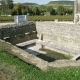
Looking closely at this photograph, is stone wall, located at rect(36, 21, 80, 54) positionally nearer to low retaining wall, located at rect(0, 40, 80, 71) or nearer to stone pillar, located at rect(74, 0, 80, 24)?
low retaining wall, located at rect(0, 40, 80, 71)

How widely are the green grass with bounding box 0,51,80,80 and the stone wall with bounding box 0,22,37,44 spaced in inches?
303

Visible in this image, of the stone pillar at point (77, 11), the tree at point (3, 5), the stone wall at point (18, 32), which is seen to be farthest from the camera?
the tree at point (3, 5)

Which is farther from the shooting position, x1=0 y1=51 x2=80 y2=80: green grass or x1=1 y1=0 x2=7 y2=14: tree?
x1=1 y1=0 x2=7 y2=14: tree

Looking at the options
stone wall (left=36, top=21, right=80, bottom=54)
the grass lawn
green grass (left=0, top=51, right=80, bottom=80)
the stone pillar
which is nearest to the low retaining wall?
green grass (left=0, top=51, right=80, bottom=80)

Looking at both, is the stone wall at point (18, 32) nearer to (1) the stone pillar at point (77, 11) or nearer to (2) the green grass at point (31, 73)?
(2) the green grass at point (31, 73)

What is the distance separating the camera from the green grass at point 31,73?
21.6 feet

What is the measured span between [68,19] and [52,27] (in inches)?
756

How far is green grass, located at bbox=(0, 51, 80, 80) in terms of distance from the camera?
6590 mm

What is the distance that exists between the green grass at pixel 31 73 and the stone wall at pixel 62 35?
24.0 feet

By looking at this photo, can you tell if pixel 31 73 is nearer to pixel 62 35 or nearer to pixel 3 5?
pixel 62 35

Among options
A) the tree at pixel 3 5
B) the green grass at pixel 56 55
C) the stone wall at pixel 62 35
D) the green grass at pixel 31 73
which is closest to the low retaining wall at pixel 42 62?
the green grass at pixel 31 73

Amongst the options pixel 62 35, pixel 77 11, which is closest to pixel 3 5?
pixel 77 11

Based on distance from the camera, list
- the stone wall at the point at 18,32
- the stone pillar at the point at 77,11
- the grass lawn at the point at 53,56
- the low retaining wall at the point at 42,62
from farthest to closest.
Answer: the stone pillar at the point at 77,11 < the stone wall at the point at 18,32 < the grass lawn at the point at 53,56 < the low retaining wall at the point at 42,62

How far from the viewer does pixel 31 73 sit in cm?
681
